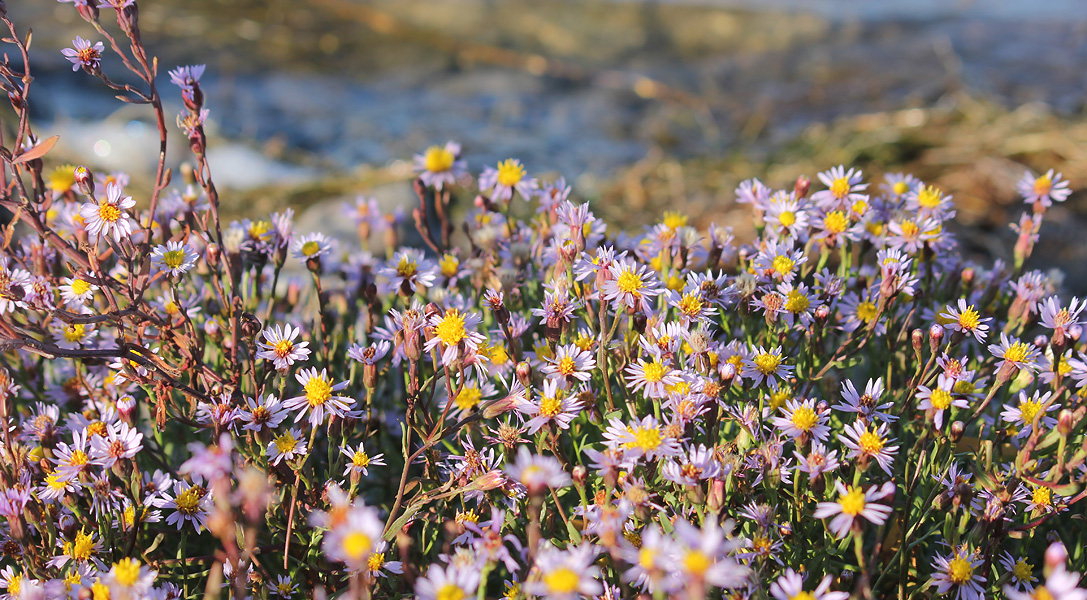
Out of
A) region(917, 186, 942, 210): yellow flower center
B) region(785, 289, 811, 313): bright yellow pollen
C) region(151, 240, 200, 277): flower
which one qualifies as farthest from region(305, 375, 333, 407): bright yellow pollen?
region(917, 186, 942, 210): yellow flower center

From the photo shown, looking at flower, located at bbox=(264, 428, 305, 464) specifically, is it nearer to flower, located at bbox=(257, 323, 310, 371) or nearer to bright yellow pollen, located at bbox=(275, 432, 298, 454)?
bright yellow pollen, located at bbox=(275, 432, 298, 454)

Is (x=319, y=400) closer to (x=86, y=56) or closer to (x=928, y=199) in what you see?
(x=86, y=56)

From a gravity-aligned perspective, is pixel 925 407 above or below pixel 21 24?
below

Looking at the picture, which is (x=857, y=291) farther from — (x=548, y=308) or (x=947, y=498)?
(x=548, y=308)

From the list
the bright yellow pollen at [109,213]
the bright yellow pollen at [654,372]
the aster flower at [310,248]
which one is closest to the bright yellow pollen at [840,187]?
the bright yellow pollen at [654,372]

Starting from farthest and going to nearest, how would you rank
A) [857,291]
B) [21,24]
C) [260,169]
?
[21,24] < [260,169] < [857,291]

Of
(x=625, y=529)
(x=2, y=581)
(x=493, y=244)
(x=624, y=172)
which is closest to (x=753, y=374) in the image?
(x=625, y=529)
